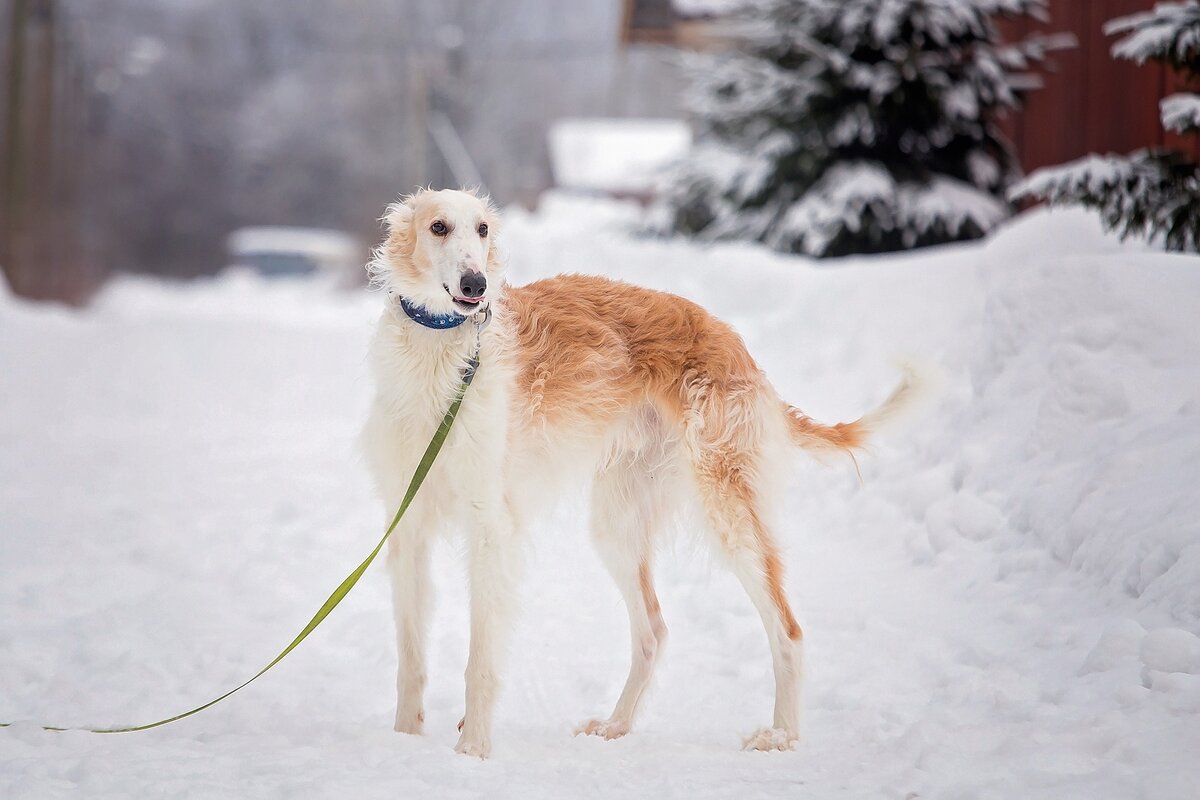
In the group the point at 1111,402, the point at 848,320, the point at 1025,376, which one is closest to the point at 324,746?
the point at 1111,402

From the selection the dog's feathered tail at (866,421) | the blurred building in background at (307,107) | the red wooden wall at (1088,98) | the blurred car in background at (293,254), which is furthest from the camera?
the blurred car in background at (293,254)

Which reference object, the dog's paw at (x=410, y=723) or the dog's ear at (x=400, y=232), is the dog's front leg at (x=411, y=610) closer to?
the dog's paw at (x=410, y=723)

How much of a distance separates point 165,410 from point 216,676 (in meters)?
5.64

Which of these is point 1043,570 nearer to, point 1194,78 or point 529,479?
point 529,479

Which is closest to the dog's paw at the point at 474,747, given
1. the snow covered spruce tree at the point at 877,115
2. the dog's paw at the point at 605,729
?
the dog's paw at the point at 605,729

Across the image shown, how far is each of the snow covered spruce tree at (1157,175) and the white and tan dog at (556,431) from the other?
286cm

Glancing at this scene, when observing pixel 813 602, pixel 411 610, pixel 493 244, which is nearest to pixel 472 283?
pixel 493 244

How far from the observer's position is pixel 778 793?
8.86 ft

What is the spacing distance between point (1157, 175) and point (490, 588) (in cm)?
474

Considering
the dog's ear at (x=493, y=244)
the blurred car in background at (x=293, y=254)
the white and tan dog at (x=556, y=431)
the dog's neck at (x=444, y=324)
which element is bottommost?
the blurred car in background at (x=293, y=254)

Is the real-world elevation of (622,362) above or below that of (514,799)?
above

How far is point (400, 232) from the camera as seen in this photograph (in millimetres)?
3459

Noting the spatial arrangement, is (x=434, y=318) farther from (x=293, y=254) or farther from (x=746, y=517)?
(x=293, y=254)

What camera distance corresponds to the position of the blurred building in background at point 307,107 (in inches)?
1156
